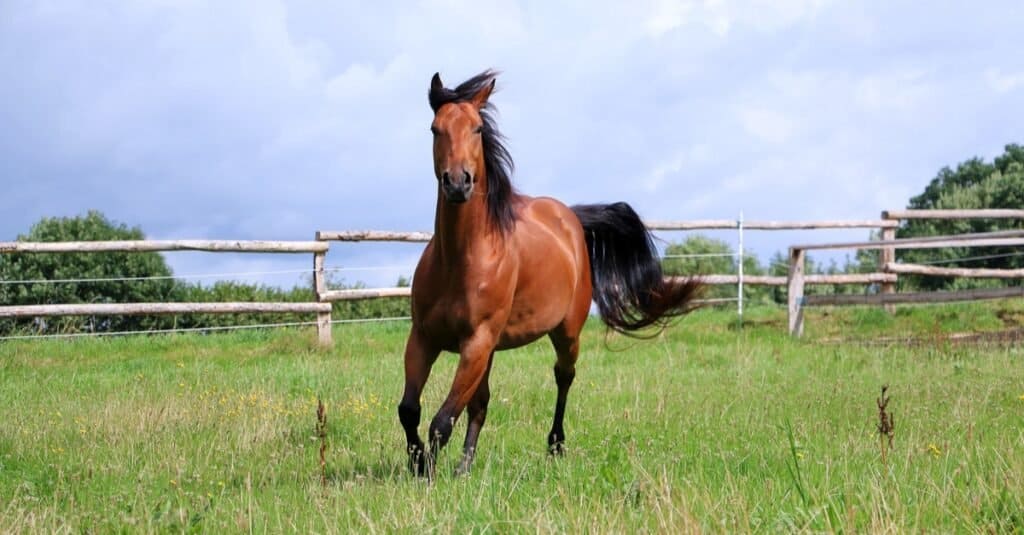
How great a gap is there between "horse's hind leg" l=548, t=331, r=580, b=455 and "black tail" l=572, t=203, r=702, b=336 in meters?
1.10

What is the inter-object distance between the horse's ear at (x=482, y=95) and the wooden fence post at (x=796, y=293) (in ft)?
33.8

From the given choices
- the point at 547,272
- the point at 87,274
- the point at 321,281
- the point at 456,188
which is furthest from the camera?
the point at 87,274

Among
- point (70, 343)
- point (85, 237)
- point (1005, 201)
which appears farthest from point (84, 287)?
point (1005, 201)

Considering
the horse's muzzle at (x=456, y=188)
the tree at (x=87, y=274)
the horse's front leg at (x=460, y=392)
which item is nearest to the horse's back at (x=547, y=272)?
the horse's front leg at (x=460, y=392)

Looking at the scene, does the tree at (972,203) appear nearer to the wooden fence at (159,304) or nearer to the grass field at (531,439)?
the grass field at (531,439)

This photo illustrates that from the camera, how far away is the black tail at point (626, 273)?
797 centimetres

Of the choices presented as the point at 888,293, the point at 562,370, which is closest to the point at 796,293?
the point at 888,293

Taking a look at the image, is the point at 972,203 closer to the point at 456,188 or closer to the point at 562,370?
the point at 562,370

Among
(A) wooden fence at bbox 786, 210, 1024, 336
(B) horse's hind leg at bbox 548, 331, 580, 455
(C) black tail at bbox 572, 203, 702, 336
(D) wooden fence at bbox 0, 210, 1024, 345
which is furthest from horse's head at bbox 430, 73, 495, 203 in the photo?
(A) wooden fence at bbox 786, 210, 1024, 336

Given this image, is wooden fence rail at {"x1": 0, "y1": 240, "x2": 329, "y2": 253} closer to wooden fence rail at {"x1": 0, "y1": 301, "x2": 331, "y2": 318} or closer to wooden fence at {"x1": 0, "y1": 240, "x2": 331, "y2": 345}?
wooden fence at {"x1": 0, "y1": 240, "x2": 331, "y2": 345}

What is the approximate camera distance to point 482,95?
5.54 m

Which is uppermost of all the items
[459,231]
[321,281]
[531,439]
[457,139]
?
[457,139]

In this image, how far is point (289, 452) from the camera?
614cm

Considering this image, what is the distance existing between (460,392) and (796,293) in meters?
10.9
